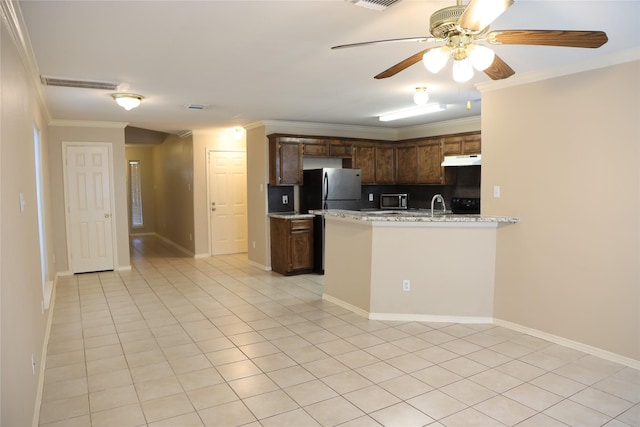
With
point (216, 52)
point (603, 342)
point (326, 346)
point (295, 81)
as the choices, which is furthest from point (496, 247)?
point (216, 52)

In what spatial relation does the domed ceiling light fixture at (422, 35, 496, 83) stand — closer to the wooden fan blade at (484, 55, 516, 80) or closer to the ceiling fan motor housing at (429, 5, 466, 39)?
the ceiling fan motor housing at (429, 5, 466, 39)

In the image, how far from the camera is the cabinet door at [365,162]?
7.14 m

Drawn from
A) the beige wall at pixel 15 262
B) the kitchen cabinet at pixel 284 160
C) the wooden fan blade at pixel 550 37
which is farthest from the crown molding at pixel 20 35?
the kitchen cabinet at pixel 284 160

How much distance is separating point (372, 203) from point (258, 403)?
17.8 feet

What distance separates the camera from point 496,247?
4.13 metres

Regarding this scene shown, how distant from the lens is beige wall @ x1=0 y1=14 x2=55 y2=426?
184cm

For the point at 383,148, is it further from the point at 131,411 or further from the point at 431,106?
the point at 131,411

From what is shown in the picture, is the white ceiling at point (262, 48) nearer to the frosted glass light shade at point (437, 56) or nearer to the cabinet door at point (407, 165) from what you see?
the frosted glass light shade at point (437, 56)

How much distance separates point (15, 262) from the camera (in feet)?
7.28

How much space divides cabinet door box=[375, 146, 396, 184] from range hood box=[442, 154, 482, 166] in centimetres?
124

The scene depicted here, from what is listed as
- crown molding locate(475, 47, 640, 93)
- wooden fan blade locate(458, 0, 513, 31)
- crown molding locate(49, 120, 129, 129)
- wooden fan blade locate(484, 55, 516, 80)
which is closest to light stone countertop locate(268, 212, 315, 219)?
crown molding locate(49, 120, 129, 129)

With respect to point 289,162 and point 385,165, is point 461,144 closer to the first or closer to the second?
point 385,165

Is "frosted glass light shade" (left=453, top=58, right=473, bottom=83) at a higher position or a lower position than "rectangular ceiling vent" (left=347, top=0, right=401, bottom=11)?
lower

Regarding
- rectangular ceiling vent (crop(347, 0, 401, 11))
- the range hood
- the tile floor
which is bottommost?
the tile floor
